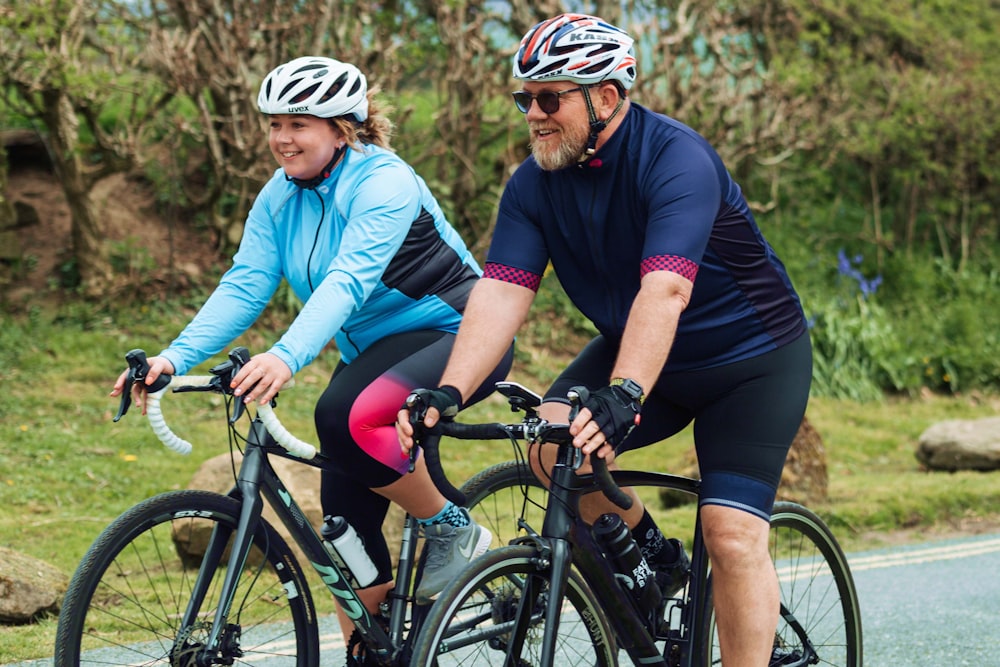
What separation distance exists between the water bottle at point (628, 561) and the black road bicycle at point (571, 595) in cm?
2

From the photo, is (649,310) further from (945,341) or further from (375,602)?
(945,341)

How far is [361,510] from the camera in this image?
4078 mm

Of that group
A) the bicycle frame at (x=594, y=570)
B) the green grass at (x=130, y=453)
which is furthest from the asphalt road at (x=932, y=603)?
the bicycle frame at (x=594, y=570)

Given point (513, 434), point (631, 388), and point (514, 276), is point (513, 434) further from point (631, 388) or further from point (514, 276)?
point (514, 276)

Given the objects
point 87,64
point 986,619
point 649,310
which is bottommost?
point 986,619

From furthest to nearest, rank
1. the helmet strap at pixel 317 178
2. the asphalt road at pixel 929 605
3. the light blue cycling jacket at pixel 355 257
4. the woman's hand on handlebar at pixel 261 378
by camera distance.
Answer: the asphalt road at pixel 929 605 < the helmet strap at pixel 317 178 < the light blue cycling jacket at pixel 355 257 < the woman's hand on handlebar at pixel 261 378

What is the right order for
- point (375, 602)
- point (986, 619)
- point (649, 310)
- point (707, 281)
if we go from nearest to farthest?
1. point (649, 310)
2. point (707, 281)
3. point (375, 602)
4. point (986, 619)

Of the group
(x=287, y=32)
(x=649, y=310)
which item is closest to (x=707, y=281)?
(x=649, y=310)

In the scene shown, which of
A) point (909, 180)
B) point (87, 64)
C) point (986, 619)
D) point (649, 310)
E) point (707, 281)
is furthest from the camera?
point (909, 180)

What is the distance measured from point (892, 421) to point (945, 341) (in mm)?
2617

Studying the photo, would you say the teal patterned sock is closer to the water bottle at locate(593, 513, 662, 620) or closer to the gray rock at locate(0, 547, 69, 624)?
the water bottle at locate(593, 513, 662, 620)

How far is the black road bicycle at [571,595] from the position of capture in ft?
10.5

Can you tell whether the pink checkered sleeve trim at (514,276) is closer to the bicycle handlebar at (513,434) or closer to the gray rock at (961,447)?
the bicycle handlebar at (513,434)

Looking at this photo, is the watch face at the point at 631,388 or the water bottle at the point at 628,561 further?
the water bottle at the point at 628,561
